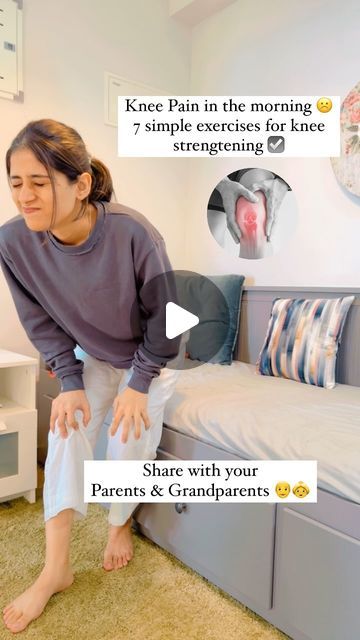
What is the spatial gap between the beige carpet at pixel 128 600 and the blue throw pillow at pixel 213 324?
741 mm

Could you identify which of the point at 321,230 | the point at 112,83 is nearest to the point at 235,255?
the point at 321,230

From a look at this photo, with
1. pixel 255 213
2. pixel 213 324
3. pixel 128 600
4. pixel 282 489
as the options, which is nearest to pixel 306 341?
pixel 213 324

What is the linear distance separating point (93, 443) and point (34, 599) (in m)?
0.33

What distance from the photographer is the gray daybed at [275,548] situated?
2.45ft

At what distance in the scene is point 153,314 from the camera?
0.94 metres

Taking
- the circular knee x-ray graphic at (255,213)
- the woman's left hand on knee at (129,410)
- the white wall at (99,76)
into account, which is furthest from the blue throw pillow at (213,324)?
the woman's left hand on knee at (129,410)

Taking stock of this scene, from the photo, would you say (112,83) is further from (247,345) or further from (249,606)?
(249,606)

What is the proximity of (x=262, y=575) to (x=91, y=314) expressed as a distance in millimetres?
612

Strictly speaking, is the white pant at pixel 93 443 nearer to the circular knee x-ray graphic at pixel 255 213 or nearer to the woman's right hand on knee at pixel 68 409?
the woman's right hand on knee at pixel 68 409

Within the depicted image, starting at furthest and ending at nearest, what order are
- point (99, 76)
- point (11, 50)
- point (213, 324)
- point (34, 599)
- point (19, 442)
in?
point (99, 76)
point (213, 324)
point (11, 50)
point (19, 442)
point (34, 599)

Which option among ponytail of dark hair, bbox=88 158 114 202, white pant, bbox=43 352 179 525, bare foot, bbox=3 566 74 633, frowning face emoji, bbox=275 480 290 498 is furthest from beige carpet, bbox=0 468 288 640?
ponytail of dark hair, bbox=88 158 114 202

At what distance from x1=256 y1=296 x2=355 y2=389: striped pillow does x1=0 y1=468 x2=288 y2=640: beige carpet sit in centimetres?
66

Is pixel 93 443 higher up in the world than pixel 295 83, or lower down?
lower down

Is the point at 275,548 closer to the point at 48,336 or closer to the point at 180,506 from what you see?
the point at 180,506
